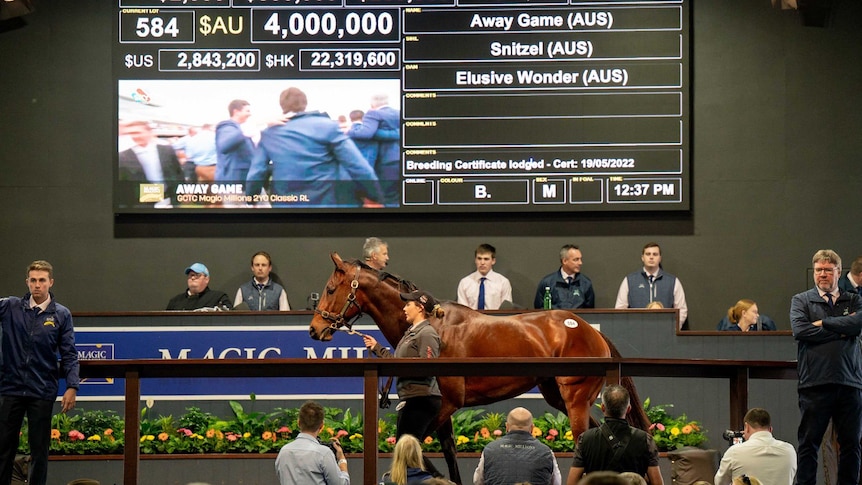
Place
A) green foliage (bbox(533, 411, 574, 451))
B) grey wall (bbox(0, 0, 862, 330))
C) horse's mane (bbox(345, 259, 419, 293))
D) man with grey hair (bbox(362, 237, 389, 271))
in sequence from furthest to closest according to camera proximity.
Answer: grey wall (bbox(0, 0, 862, 330)), green foliage (bbox(533, 411, 574, 451)), man with grey hair (bbox(362, 237, 389, 271)), horse's mane (bbox(345, 259, 419, 293))

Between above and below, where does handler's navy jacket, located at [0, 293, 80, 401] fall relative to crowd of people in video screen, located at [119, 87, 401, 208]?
below

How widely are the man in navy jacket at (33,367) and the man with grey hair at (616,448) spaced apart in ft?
12.1

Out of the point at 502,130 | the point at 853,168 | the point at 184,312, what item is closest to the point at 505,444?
the point at 184,312

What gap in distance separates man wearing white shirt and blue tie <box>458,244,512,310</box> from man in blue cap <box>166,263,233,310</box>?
8.90 ft

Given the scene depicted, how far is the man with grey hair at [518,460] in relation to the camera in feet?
23.0

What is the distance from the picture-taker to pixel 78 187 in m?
14.7

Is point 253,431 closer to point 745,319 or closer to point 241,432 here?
point 241,432

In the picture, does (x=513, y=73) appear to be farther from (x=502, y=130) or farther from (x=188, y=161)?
(x=188, y=161)

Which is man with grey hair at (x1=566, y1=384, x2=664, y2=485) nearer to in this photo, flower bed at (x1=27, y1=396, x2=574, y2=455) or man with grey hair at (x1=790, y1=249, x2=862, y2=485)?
man with grey hair at (x1=790, y1=249, x2=862, y2=485)

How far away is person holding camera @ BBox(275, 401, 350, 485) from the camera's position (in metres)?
6.90

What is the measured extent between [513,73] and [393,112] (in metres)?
1.47

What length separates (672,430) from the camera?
37.5 feet

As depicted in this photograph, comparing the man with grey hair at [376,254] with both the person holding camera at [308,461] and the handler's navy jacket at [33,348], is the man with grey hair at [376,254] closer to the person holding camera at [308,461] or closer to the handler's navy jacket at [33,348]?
the handler's navy jacket at [33,348]

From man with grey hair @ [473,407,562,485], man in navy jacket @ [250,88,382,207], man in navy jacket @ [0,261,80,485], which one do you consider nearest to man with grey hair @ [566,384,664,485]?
man with grey hair @ [473,407,562,485]
